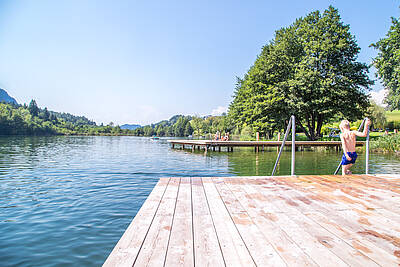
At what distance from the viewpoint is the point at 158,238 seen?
2.22m

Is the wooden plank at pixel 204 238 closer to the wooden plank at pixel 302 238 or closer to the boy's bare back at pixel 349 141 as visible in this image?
the wooden plank at pixel 302 238

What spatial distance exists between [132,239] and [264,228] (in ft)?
4.22

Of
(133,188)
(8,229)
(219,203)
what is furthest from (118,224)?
(133,188)

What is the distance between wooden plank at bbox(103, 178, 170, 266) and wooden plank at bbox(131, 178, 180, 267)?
5 cm

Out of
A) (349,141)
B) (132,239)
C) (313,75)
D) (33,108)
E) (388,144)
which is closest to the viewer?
(132,239)

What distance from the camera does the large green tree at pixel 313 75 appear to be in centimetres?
2389

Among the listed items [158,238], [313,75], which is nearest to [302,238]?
[158,238]

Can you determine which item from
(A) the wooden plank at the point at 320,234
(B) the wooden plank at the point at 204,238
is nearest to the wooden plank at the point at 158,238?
(B) the wooden plank at the point at 204,238

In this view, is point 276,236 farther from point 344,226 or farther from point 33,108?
point 33,108

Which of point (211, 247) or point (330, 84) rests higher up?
point (330, 84)

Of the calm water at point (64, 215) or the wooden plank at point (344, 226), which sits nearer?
the wooden plank at point (344, 226)

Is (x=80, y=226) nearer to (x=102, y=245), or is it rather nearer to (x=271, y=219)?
(x=102, y=245)

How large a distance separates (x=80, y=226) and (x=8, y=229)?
4.27 ft

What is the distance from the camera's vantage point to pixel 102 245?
3.81m
